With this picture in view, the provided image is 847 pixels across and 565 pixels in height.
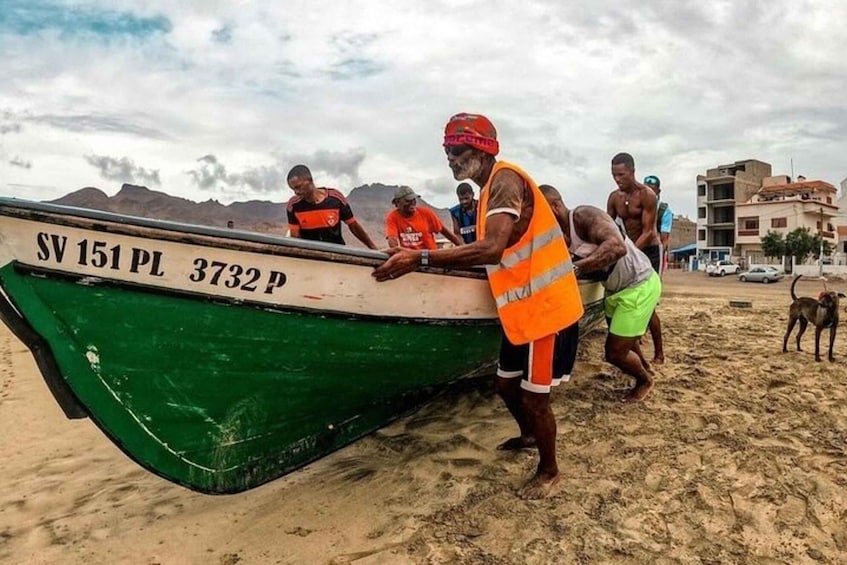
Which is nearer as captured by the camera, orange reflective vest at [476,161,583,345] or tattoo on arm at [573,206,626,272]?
orange reflective vest at [476,161,583,345]

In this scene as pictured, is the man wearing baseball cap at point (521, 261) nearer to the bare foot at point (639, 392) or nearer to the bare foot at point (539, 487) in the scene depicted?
the bare foot at point (539, 487)

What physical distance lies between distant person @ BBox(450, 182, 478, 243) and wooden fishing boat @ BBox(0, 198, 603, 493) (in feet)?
8.38

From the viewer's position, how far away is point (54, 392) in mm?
2721

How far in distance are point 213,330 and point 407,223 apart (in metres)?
2.99

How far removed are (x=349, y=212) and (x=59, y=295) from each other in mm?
2967

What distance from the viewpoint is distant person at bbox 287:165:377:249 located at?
5.17 metres

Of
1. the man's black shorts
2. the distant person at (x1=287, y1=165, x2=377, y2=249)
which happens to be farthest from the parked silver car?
the man's black shorts

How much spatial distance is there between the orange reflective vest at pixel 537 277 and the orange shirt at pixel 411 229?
8.76ft

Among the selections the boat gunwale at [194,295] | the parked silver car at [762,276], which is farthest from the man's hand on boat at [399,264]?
the parked silver car at [762,276]

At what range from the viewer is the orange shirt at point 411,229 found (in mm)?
5602

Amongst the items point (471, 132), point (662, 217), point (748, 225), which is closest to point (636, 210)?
point (662, 217)

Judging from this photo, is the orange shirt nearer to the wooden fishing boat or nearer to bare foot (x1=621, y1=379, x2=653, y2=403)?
the wooden fishing boat

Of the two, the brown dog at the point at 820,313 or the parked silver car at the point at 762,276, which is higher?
the brown dog at the point at 820,313

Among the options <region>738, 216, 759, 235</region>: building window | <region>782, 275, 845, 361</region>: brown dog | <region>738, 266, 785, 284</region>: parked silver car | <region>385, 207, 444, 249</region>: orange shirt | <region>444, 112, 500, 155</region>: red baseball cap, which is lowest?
<region>738, 266, 785, 284</region>: parked silver car
